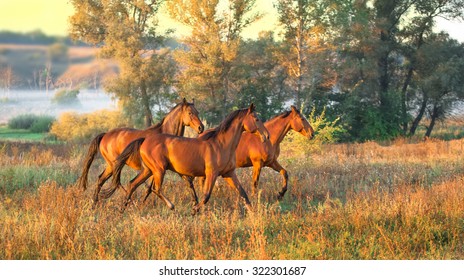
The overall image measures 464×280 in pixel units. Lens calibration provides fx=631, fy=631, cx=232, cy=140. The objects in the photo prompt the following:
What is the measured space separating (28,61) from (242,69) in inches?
737

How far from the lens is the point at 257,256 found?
7273mm

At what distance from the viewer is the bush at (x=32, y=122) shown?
37531mm

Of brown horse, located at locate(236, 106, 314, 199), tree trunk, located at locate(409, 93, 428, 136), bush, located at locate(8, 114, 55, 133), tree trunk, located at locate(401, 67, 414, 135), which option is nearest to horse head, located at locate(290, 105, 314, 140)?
brown horse, located at locate(236, 106, 314, 199)

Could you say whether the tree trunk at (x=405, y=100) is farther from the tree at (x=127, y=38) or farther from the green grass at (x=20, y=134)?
the green grass at (x=20, y=134)

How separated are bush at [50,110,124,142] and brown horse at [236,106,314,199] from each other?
78.6 feet

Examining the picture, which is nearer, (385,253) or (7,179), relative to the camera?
(385,253)

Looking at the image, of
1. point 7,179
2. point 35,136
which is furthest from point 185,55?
point 7,179

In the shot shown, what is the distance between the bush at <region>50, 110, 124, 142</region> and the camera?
34.9 meters

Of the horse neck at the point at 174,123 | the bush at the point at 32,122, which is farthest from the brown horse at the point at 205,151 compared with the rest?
the bush at the point at 32,122

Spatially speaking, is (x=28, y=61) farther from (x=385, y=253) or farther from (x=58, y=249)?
(x=385, y=253)

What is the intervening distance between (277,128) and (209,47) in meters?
20.3

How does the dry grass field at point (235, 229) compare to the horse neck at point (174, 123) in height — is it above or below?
below

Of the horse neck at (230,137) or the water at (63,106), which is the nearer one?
the horse neck at (230,137)

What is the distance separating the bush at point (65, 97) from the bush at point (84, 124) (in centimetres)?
86
